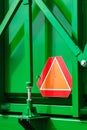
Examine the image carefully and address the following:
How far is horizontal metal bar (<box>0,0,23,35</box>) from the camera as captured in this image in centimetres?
289

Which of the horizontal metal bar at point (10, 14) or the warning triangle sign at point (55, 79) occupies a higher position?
the horizontal metal bar at point (10, 14)

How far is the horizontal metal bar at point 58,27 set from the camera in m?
2.44

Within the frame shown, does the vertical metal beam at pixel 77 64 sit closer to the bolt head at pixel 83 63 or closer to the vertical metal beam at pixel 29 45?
the bolt head at pixel 83 63

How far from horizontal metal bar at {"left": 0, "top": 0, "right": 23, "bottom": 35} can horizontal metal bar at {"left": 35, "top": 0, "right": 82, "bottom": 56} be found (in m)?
0.21

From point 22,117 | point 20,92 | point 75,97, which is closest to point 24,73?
point 20,92

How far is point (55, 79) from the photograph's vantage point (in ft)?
8.55

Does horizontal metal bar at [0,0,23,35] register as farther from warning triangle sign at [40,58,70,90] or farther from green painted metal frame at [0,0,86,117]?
warning triangle sign at [40,58,70,90]

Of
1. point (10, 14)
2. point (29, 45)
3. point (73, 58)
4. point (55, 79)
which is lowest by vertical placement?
point (55, 79)

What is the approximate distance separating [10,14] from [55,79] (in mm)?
651

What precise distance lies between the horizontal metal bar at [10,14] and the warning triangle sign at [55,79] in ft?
1.77

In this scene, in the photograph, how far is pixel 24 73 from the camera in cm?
283

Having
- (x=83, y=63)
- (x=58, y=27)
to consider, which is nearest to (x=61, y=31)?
(x=58, y=27)

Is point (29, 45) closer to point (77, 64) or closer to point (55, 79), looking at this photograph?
point (55, 79)

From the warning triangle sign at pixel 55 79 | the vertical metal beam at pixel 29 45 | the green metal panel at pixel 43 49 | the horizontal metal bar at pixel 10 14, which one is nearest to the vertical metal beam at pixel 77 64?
the green metal panel at pixel 43 49
